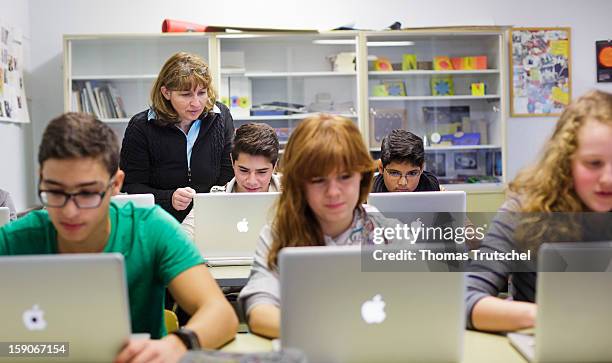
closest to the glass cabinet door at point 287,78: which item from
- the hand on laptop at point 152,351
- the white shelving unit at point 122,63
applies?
the white shelving unit at point 122,63

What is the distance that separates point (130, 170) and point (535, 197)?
1.96 metres

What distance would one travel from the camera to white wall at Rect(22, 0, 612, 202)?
15.7 ft

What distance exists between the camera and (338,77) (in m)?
4.91

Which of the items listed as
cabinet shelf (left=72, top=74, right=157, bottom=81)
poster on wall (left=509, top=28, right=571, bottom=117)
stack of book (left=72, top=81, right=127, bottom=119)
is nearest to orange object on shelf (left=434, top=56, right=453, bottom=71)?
poster on wall (left=509, top=28, right=571, bottom=117)

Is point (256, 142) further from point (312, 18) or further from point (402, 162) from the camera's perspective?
point (312, 18)

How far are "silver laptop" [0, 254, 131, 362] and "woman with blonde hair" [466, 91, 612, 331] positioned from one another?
720 millimetres

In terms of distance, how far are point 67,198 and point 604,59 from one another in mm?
4956

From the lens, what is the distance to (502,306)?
4.30 ft

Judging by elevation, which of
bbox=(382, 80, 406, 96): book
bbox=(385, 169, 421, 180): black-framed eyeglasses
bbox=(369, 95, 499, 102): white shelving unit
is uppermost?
bbox=(382, 80, 406, 96): book

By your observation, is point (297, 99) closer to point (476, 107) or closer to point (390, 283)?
point (476, 107)

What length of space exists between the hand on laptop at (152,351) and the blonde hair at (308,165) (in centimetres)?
31

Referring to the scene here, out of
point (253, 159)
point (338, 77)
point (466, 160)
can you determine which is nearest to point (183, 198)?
point (253, 159)

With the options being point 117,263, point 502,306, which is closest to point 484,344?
point 502,306

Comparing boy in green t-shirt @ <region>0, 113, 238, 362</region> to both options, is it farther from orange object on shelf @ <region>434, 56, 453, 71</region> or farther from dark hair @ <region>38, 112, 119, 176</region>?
orange object on shelf @ <region>434, 56, 453, 71</region>
